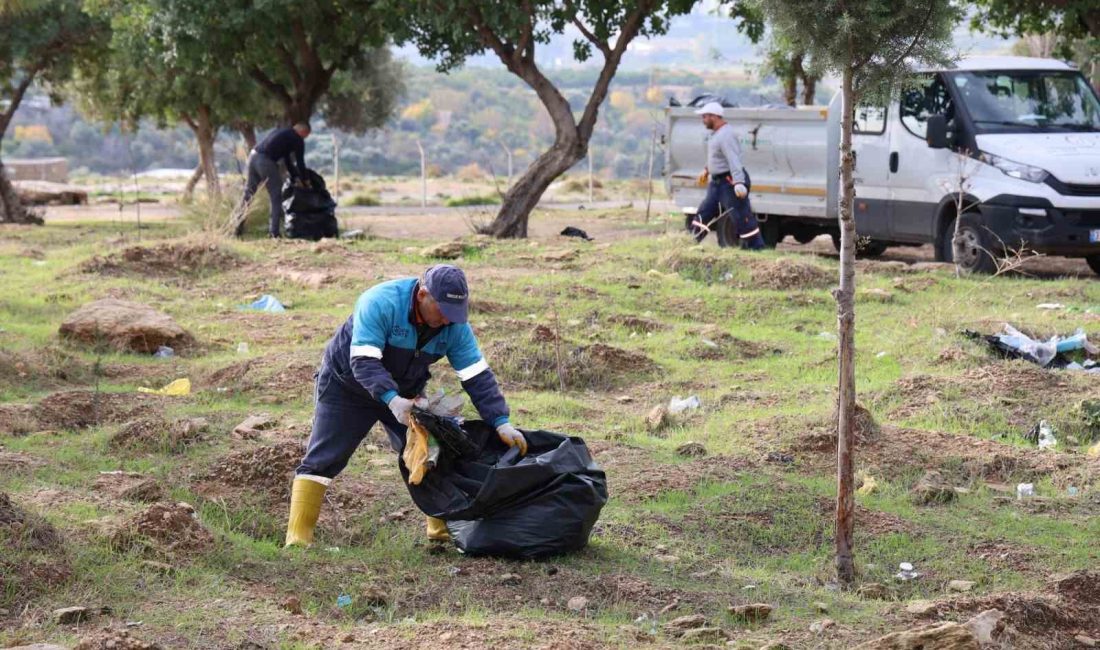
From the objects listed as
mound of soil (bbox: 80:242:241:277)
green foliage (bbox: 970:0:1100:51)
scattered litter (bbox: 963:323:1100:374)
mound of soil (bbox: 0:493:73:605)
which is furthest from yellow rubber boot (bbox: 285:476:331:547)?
green foliage (bbox: 970:0:1100:51)

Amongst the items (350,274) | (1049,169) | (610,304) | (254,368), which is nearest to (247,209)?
(350,274)

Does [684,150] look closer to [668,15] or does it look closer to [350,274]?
[668,15]

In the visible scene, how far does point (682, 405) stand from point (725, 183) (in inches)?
251

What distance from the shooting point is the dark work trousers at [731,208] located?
15.2 metres

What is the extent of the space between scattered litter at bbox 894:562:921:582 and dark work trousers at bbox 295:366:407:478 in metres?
2.34

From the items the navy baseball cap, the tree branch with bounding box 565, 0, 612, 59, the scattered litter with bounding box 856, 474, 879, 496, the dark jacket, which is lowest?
the scattered litter with bounding box 856, 474, 879, 496

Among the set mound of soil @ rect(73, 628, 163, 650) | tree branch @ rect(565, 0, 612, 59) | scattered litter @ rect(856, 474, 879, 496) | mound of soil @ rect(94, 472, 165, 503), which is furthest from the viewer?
tree branch @ rect(565, 0, 612, 59)

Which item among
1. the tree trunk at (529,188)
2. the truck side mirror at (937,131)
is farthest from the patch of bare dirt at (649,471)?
the tree trunk at (529,188)

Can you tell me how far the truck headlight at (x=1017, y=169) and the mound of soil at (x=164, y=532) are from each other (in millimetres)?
9812

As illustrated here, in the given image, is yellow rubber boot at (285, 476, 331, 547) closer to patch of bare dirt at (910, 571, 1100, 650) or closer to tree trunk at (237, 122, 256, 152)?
patch of bare dirt at (910, 571, 1100, 650)

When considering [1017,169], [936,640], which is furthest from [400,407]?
[1017,169]

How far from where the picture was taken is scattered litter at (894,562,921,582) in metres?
6.20

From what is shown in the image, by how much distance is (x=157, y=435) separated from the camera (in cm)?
789

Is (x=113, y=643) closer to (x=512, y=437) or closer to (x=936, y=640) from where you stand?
(x=512, y=437)
